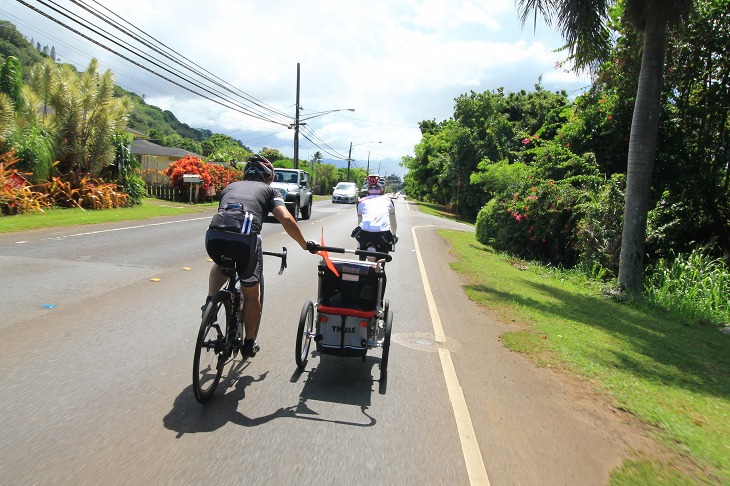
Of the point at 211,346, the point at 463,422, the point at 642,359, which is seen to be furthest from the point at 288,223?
the point at 642,359

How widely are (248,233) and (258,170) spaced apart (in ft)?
2.57

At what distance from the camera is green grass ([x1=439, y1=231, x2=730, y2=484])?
3.91 metres

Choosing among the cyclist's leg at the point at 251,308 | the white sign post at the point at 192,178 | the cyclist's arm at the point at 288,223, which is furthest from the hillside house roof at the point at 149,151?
the cyclist's arm at the point at 288,223

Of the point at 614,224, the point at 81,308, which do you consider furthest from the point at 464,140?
the point at 81,308

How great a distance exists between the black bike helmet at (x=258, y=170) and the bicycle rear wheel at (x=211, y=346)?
45.9 inches

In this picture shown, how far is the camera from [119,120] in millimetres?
24641

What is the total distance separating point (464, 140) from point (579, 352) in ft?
121

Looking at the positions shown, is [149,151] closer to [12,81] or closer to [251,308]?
[12,81]

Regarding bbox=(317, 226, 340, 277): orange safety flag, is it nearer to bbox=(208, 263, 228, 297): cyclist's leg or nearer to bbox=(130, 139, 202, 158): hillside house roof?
bbox=(208, 263, 228, 297): cyclist's leg

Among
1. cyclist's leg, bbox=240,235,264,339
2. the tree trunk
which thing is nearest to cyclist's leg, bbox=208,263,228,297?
cyclist's leg, bbox=240,235,264,339

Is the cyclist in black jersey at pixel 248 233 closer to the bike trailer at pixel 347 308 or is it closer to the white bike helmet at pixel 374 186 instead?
the bike trailer at pixel 347 308

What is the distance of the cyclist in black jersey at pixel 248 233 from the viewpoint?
432 centimetres

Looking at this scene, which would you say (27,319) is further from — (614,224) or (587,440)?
(614,224)

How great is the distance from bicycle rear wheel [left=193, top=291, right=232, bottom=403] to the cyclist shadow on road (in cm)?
11
